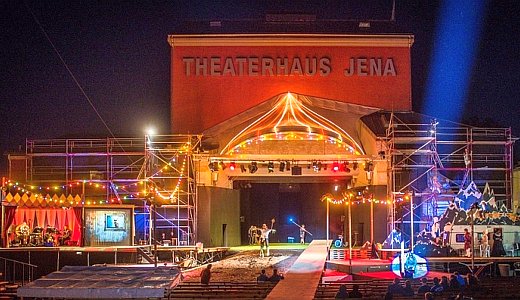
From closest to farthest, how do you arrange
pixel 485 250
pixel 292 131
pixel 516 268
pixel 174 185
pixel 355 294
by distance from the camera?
pixel 355 294, pixel 516 268, pixel 485 250, pixel 174 185, pixel 292 131

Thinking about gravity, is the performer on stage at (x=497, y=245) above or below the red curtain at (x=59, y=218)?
below

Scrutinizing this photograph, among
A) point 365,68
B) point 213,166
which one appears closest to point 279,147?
point 213,166

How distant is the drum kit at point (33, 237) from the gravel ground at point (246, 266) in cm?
665

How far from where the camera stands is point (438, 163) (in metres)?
33.3

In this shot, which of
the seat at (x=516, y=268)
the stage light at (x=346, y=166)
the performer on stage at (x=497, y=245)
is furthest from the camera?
the stage light at (x=346, y=166)

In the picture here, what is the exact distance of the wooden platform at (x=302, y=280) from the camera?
17300 mm

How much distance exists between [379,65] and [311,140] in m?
7.21

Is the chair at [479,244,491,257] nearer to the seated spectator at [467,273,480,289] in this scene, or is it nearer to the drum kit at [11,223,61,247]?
the seated spectator at [467,273,480,289]

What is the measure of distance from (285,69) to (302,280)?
21.4 m

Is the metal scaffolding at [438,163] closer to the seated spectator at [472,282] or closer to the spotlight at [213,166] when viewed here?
the spotlight at [213,166]

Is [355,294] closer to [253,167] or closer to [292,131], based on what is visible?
[253,167]

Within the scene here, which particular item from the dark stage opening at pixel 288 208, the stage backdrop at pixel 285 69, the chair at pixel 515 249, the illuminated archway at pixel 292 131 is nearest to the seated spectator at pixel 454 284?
the chair at pixel 515 249

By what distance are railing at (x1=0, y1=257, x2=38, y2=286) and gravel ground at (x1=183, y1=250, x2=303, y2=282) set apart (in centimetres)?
577

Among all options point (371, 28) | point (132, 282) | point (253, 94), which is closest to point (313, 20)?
point (371, 28)
